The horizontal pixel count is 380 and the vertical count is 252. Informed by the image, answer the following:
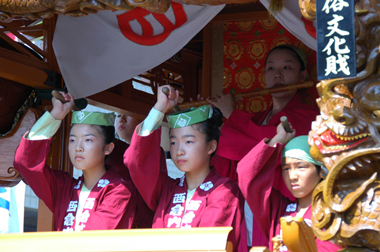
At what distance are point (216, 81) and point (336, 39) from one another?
276cm

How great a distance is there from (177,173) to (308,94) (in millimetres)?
5542

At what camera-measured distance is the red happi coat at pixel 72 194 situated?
9.91 ft

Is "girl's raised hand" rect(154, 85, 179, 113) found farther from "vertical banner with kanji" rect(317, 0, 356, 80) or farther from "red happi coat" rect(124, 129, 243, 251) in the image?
"vertical banner with kanji" rect(317, 0, 356, 80)

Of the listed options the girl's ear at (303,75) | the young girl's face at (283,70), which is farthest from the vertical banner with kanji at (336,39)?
the girl's ear at (303,75)

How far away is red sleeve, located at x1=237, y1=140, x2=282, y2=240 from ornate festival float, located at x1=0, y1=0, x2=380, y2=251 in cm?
53

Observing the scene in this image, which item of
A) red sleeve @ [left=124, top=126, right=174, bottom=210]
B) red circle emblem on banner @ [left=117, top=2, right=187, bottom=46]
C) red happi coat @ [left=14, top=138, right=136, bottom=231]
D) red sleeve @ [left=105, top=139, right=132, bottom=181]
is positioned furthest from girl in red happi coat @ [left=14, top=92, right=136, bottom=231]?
red circle emblem on banner @ [left=117, top=2, right=187, bottom=46]

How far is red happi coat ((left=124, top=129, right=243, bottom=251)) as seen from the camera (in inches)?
108

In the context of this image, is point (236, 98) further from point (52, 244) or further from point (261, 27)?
point (52, 244)

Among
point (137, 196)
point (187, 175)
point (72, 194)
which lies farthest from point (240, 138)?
point (72, 194)

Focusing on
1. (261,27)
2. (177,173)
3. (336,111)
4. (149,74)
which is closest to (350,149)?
(336,111)

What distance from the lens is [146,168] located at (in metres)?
2.88

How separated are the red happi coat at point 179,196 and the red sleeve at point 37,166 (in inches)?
25.0

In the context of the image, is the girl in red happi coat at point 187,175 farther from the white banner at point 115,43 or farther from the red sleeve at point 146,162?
the white banner at point 115,43

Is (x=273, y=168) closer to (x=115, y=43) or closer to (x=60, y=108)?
(x=60, y=108)
